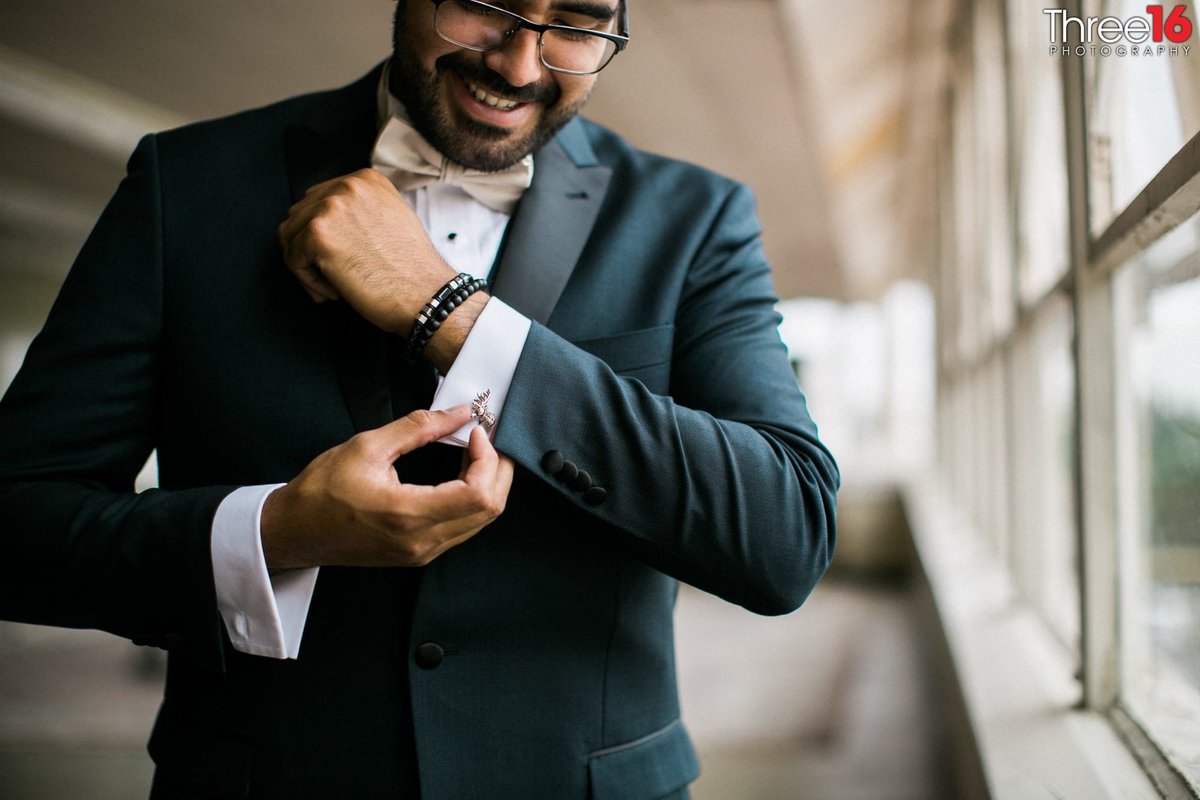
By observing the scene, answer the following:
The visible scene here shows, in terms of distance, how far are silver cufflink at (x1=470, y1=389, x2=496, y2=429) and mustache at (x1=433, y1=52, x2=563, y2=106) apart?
0.41 m

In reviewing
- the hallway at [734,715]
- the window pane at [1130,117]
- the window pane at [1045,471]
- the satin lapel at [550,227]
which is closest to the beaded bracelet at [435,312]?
the satin lapel at [550,227]

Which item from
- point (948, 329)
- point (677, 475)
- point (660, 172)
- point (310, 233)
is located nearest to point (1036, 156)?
point (660, 172)

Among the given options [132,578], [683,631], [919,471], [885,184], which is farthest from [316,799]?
[919,471]

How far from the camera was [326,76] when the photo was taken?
3795 mm

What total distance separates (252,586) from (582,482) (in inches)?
14.0

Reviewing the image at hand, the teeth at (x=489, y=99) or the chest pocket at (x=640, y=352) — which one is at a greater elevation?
the teeth at (x=489, y=99)

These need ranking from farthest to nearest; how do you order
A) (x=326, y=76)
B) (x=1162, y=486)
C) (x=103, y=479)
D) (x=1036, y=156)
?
(x=326, y=76)
(x=1036, y=156)
(x=1162, y=486)
(x=103, y=479)

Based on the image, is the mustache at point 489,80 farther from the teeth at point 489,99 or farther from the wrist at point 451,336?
the wrist at point 451,336

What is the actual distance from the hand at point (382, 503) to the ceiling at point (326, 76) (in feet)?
7.11

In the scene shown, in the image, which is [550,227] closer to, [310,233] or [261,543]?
[310,233]

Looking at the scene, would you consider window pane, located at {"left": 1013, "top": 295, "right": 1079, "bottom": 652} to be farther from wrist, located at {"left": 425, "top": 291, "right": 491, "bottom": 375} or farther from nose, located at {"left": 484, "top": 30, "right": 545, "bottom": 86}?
wrist, located at {"left": 425, "top": 291, "right": 491, "bottom": 375}

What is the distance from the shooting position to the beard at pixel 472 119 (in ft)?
3.97

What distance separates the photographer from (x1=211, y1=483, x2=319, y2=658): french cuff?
1006 mm

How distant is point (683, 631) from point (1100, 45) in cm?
620
